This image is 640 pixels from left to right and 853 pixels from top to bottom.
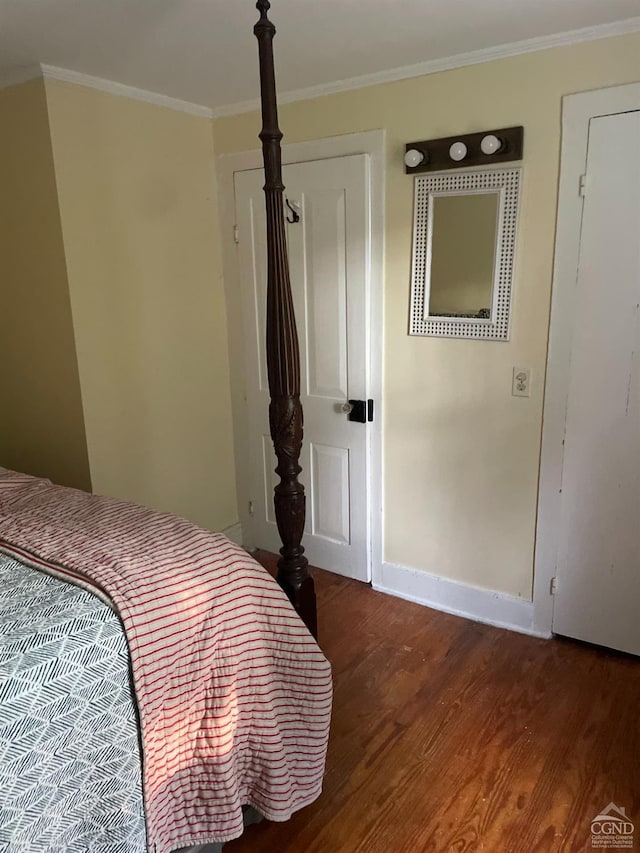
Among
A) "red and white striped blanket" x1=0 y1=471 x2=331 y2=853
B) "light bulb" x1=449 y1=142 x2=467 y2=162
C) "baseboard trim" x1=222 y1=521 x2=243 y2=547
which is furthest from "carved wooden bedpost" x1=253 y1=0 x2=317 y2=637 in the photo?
"baseboard trim" x1=222 y1=521 x2=243 y2=547

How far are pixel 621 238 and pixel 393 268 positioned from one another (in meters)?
0.88

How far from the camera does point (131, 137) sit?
2.66 meters

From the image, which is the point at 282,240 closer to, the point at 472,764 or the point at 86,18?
the point at 86,18

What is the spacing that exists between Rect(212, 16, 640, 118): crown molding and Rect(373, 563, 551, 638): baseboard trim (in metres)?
2.10

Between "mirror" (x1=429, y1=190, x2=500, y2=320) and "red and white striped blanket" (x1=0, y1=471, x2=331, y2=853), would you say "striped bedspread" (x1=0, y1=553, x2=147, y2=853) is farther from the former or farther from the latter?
"mirror" (x1=429, y1=190, x2=500, y2=320)

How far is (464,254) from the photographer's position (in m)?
2.48

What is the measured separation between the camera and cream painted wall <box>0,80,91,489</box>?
2.46m

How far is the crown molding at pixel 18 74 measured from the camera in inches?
91.7

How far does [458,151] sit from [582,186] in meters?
0.47

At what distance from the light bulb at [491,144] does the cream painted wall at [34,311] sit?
1639 millimetres

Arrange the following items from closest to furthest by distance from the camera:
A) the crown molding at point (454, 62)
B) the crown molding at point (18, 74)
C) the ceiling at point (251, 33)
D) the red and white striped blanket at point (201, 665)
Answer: the red and white striped blanket at point (201, 665) → the ceiling at point (251, 33) → the crown molding at point (454, 62) → the crown molding at point (18, 74)

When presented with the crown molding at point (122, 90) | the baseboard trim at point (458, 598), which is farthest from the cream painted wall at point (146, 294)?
the baseboard trim at point (458, 598)

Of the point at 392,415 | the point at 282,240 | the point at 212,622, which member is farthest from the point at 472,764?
the point at 282,240

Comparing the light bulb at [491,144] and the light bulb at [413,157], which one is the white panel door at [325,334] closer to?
the light bulb at [413,157]
